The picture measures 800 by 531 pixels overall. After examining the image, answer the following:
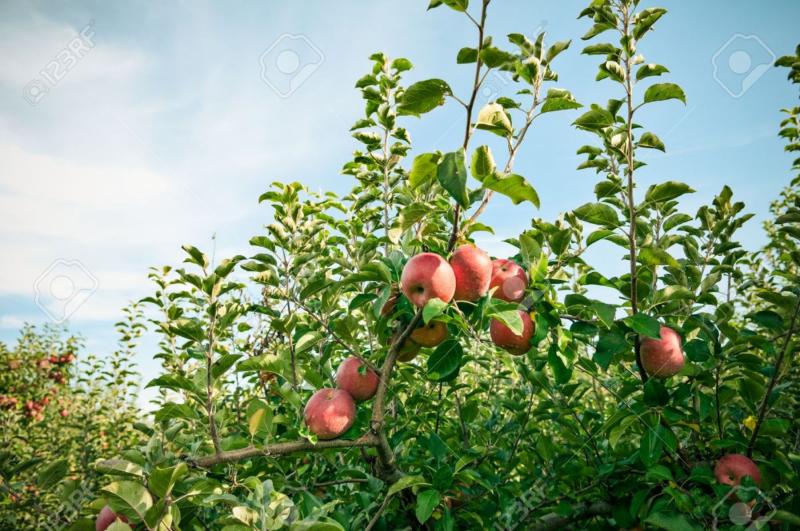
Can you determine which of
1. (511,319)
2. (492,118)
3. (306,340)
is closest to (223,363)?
(306,340)

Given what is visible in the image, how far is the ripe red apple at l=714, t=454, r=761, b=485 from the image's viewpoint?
68.4 inches

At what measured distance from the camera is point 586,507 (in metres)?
2.10

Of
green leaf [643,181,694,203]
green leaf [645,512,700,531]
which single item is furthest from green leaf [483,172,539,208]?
green leaf [645,512,700,531]

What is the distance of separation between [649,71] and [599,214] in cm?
57

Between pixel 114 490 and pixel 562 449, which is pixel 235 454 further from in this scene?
pixel 562 449

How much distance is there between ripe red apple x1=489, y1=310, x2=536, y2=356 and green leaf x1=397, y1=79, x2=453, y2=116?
78 centimetres

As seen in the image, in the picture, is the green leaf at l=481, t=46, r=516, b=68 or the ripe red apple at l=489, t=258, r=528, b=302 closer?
the green leaf at l=481, t=46, r=516, b=68

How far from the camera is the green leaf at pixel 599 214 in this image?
6.09 feet

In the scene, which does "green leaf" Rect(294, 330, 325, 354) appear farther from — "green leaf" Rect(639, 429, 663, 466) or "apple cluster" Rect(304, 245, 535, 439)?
"green leaf" Rect(639, 429, 663, 466)

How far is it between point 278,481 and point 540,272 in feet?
4.39

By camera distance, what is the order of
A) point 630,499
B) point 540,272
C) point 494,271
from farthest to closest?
point 630,499, point 494,271, point 540,272


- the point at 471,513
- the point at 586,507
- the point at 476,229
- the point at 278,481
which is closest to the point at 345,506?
the point at 278,481

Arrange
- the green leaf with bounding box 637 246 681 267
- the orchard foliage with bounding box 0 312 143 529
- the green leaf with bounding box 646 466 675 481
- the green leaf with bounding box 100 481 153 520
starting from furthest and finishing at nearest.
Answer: the orchard foliage with bounding box 0 312 143 529, the green leaf with bounding box 637 246 681 267, the green leaf with bounding box 646 466 675 481, the green leaf with bounding box 100 481 153 520

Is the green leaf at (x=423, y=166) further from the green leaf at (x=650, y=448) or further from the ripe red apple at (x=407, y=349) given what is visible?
the green leaf at (x=650, y=448)
